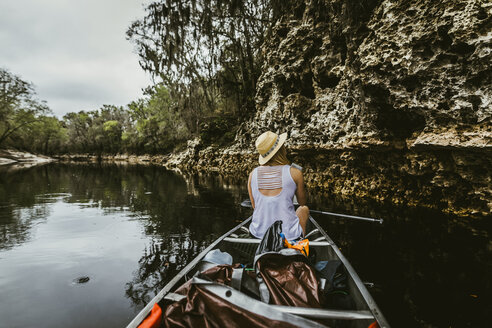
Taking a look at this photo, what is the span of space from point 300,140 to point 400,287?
8.82m

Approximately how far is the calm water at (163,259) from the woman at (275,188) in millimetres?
1488

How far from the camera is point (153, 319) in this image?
1.49 m

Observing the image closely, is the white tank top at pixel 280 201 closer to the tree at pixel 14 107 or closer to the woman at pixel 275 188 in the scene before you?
the woman at pixel 275 188

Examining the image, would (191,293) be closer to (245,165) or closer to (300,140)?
(300,140)

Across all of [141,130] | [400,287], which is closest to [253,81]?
[400,287]

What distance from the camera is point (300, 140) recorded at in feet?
37.2

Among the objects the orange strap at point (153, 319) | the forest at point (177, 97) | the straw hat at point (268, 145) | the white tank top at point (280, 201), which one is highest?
the forest at point (177, 97)

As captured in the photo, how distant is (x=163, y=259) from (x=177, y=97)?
60.2ft

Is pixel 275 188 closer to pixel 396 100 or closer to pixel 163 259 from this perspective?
pixel 163 259

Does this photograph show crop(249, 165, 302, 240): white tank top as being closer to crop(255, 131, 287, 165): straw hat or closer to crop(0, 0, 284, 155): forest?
crop(255, 131, 287, 165): straw hat

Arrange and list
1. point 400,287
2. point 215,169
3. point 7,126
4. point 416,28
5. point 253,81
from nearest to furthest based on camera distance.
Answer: point 400,287
point 416,28
point 253,81
point 215,169
point 7,126

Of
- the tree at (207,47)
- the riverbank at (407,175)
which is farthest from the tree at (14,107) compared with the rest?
the riverbank at (407,175)

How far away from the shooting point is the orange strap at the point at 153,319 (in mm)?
1451

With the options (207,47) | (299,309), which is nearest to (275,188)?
(299,309)
